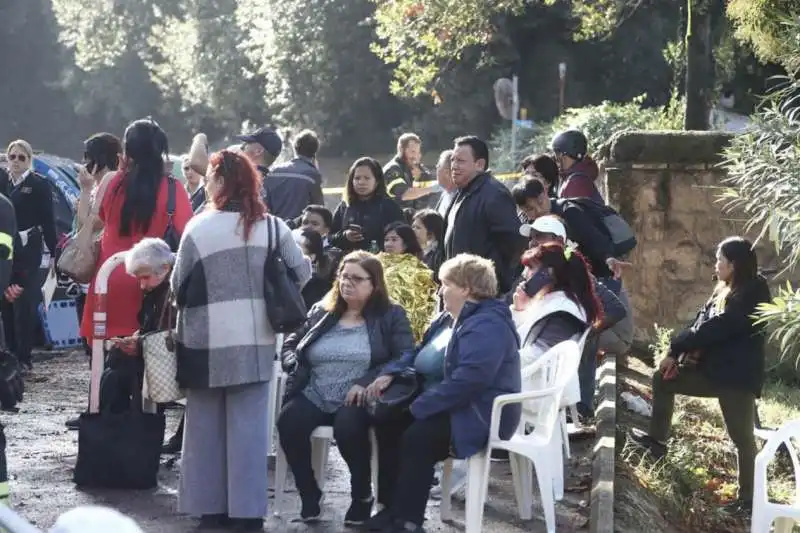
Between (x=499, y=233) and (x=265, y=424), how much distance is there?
215 centimetres

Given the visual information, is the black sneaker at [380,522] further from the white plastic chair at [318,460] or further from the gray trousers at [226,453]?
the gray trousers at [226,453]

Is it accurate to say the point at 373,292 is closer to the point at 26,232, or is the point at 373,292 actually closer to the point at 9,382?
the point at 9,382

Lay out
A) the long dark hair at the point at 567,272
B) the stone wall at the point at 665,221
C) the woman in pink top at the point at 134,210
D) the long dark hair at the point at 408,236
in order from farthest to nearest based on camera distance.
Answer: the stone wall at the point at 665,221
the long dark hair at the point at 408,236
the long dark hair at the point at 567,272
the woman in pink top at the point at 134,210

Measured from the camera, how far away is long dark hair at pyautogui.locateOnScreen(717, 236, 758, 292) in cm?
902

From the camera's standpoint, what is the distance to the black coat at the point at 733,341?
905cm

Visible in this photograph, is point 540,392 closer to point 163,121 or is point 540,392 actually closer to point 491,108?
point 491,108

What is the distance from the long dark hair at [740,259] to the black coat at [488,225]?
116 cm

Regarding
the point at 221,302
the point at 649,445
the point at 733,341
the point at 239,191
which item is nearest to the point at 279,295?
the point at 221,302

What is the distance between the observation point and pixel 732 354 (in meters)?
9.21

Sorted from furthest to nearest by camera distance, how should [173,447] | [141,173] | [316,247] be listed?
1. [316,247]
2. [173,447]
3. [141,173]

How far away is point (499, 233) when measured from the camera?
29.7ft

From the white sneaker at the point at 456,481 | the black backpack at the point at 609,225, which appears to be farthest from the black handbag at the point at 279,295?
the black backpack at the point at 609,225

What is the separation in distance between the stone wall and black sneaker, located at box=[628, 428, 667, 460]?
3.46 meters

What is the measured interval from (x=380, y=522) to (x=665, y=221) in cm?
678
